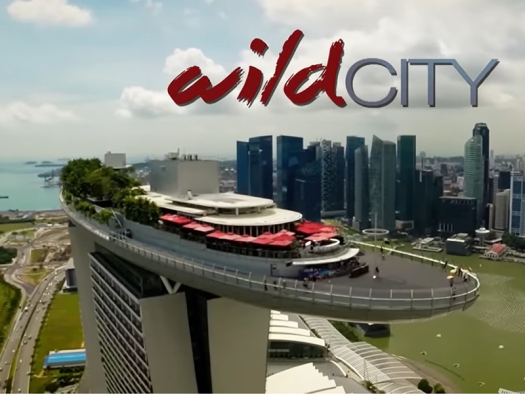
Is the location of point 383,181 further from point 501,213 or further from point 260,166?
point 501,213

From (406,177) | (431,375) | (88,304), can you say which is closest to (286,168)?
(406,177)

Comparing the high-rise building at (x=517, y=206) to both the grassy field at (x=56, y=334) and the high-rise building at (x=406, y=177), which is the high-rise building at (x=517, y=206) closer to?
the high-rise building at (x=406, y=177)

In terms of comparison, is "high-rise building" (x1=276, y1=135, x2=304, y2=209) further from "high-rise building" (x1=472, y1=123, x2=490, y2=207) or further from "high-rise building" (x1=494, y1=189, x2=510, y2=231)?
"high-rise building" (x1=494, y1=189, x2=510, y2=231)

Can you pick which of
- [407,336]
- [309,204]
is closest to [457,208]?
[309,204]

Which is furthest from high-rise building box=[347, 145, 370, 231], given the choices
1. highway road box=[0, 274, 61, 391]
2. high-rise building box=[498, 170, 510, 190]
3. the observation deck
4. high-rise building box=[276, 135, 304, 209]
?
the observation deck

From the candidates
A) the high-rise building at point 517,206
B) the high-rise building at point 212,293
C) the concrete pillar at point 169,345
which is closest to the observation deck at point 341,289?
the high-rise building at point 212,293

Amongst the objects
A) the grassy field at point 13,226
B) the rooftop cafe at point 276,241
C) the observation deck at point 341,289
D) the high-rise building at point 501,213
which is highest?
the rooftop cafe at point 276,241
